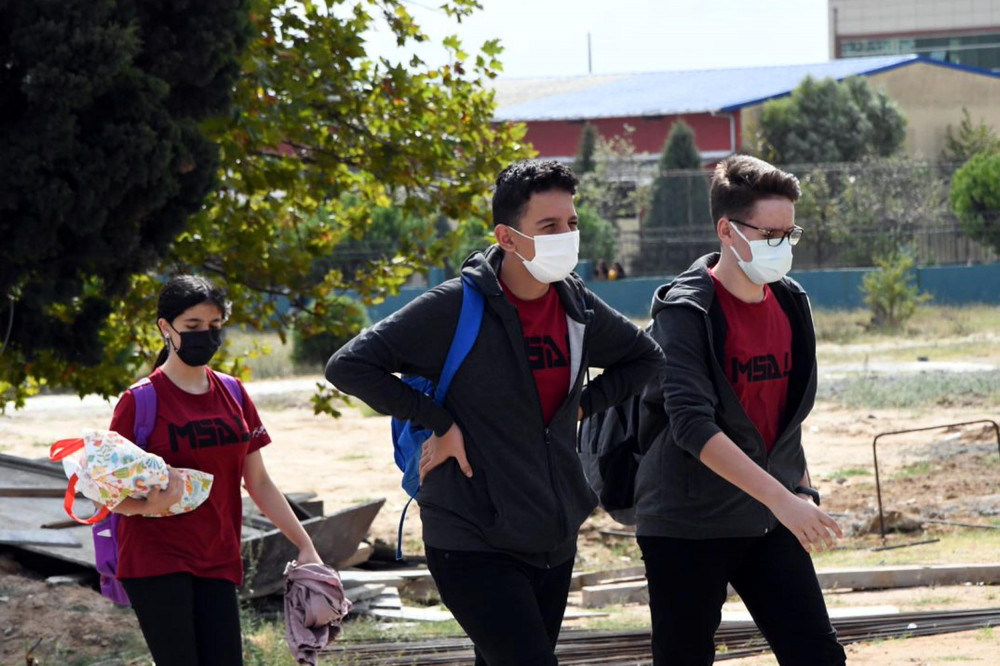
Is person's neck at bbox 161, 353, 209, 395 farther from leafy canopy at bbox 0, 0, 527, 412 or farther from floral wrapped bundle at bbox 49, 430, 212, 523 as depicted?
leafy canopy at bbox 0, 0, 527, 412

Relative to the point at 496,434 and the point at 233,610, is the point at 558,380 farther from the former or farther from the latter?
the point at 233,610

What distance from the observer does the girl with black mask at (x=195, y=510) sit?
434 centimetres

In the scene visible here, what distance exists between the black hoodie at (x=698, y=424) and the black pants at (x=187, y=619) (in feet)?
→ 4.33

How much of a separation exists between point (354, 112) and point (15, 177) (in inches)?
134

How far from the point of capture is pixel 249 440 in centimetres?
462

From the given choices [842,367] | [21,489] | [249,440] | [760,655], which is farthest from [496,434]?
[842,367]

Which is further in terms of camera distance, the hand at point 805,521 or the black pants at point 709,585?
the black pants at point 709,585

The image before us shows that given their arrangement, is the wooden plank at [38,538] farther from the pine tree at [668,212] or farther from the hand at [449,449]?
the pine tree at [668,212]

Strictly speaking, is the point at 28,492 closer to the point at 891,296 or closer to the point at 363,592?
the point at 363,592

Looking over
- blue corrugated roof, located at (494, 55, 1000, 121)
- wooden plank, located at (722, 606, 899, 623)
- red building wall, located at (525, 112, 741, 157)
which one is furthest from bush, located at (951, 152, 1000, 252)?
wooden plank, located at (722, 606, 899, 623)

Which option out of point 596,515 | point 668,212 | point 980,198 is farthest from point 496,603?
point 668,212

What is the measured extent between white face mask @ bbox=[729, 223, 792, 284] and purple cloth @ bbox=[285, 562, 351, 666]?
62.1 inches

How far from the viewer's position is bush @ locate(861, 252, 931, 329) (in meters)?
30.3


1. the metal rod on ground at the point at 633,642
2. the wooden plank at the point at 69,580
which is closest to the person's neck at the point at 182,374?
the metal rod on ground at the point at 633,642
